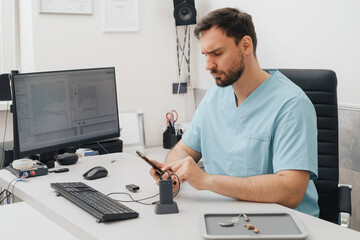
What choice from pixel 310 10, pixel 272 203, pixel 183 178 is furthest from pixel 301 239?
pixel 310 10

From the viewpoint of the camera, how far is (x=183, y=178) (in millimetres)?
1592

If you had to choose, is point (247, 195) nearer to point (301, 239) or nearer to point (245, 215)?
point (245, 215)

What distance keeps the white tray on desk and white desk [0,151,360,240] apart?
35 millimetres

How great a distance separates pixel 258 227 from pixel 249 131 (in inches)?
21.2

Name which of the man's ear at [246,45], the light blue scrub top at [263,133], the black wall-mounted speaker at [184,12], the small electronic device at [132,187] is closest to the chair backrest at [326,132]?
the light blue scrub top at [263,133]

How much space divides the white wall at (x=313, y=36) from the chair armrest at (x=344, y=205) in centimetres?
55

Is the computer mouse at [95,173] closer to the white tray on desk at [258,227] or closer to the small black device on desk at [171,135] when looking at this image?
the white tray on desk at [258,227]

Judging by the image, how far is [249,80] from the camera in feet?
6.03

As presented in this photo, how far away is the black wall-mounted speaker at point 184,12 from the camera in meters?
3.16

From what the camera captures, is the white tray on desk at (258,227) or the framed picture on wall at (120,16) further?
the framed picture on wall at (120,16)

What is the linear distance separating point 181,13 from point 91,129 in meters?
1.34

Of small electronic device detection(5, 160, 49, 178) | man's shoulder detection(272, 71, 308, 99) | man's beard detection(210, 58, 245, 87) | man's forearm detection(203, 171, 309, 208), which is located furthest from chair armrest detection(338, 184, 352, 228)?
small electronic device detection(5, 160, 49, 178)

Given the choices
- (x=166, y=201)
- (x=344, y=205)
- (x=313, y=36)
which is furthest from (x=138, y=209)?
(x=313, y=36)

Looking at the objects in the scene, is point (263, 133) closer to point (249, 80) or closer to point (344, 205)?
point (249, 80)
